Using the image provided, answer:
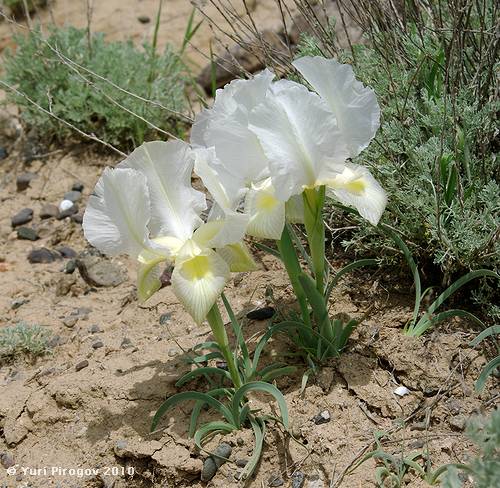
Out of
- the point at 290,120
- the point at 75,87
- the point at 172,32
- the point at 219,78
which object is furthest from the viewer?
the point at 172,32

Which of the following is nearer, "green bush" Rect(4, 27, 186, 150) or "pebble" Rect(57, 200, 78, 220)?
"pebble" Rect(57, 200, 78, 220)

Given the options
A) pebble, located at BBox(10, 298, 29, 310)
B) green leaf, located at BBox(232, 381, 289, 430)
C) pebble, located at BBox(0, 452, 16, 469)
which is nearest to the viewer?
green leaf, located at BBox(232, 381, 289, 430)

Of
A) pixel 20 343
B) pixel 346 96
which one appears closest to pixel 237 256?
pixel 346 96

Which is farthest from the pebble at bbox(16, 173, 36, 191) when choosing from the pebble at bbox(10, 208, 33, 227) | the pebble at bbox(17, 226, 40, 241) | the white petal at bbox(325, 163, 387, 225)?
the white petal at bbox(325, 163, 387, 225)

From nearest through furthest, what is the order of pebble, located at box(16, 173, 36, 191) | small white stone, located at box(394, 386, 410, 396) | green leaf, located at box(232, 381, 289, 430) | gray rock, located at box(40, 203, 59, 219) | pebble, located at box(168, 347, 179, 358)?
green leaf, located at box(232, 381, 289, 430) < small white stone, located at box(394, 386, 410, 396) < pebble, located at box(168, 347, 179, 358) < gray rock, located at box(40, 203, 59, 219) < pebble, located at box(16, 173, 36, 191)

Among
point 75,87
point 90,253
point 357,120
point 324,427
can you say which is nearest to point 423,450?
point 324,427

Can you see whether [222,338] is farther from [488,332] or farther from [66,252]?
[66,252]

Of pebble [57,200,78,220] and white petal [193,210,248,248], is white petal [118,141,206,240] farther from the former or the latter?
pebble [57,200,78,220]

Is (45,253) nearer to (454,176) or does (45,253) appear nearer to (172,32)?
(454,176)

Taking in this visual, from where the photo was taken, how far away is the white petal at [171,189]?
2125mm

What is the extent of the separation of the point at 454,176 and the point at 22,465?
167 centimetres

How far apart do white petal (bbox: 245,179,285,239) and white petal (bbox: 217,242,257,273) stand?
3.4 inches

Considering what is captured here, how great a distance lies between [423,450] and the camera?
7.09 ft

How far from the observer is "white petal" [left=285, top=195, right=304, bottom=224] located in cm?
222
